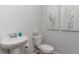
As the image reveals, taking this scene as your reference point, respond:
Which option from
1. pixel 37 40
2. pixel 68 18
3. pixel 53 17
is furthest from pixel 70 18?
pixel 37 40

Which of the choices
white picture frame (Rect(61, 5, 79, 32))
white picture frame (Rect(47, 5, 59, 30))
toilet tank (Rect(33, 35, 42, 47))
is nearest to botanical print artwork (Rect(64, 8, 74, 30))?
white picture frame (Rect(61, 5, 79, 32))

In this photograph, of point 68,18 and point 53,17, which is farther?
point 53,17

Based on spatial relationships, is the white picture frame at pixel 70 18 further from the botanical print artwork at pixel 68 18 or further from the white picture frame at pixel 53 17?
the white picture frame at pixel 53 17

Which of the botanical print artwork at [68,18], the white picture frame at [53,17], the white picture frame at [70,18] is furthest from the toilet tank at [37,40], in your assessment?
the botanical print artwork at [68,18]

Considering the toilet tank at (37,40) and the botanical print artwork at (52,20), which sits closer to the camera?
the toilet tank at (37,40)

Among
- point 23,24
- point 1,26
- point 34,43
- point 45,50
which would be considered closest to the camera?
point 1,26

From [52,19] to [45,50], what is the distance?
96 cm

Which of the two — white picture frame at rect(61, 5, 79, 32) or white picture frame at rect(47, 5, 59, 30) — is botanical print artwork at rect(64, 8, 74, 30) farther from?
white picture frame at rect(47, 5, 59, 30)

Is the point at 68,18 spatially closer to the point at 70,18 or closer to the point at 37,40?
the point at 70,18

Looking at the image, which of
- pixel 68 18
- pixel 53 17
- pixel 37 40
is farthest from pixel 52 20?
pixel 37 40

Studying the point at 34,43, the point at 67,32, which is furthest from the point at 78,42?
the point at 34,43

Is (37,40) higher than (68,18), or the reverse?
(68,18)
